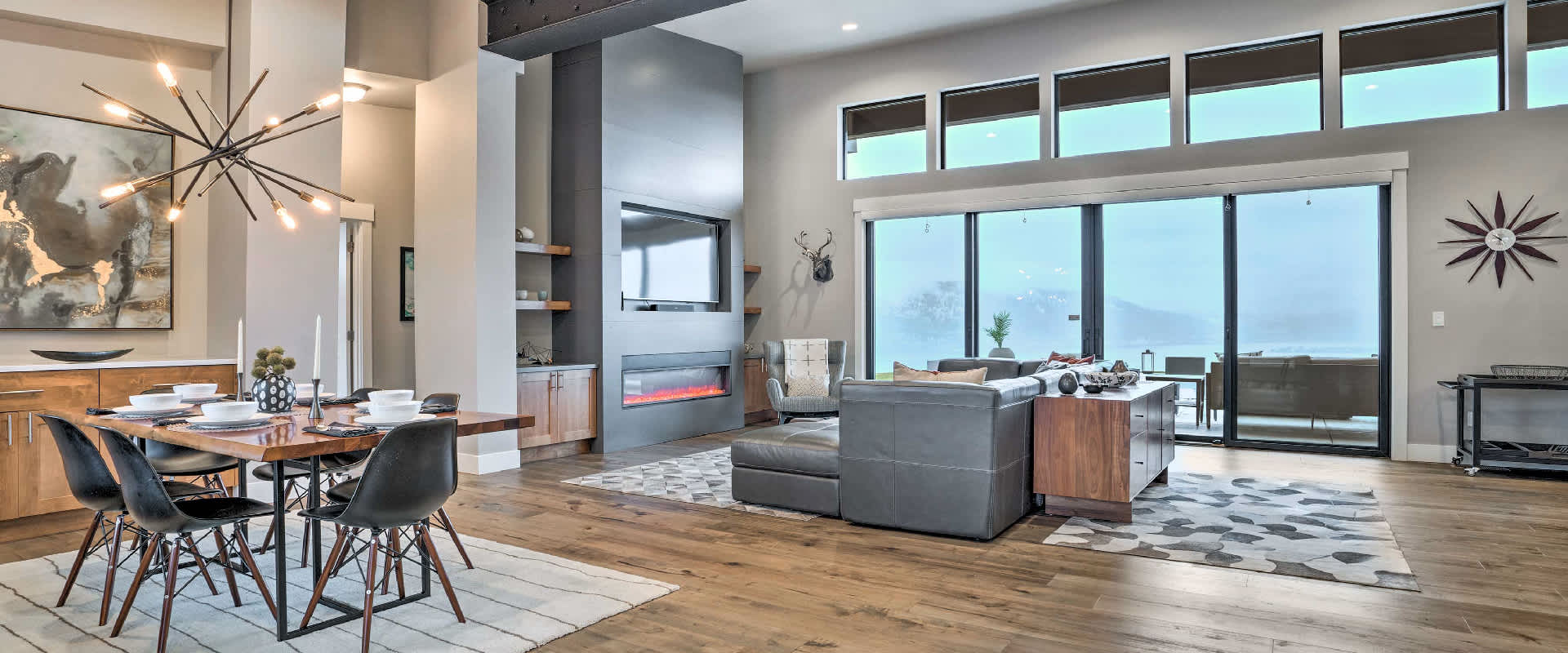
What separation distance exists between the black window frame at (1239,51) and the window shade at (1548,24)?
1273mm

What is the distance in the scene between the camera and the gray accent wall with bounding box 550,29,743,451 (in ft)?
23.1

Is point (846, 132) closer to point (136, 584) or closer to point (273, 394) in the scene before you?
point (273, 394)

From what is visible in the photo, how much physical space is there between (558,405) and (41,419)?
3.11 meters

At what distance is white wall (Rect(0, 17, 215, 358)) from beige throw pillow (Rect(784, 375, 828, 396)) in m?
4.50

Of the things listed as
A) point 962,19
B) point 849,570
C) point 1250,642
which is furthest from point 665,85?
point 1250,642

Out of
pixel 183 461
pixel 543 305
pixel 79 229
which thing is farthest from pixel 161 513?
pixel 543 305

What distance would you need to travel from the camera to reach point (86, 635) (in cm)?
288

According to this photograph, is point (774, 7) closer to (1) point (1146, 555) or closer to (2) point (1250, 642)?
(1) point (1146, 555)

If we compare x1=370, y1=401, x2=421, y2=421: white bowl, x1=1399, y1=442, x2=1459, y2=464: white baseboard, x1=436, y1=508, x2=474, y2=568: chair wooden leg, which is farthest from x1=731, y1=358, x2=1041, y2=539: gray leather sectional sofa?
x1=1399, y1=442, x2=1459, y2=464: white baseboard

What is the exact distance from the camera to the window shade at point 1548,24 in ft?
19.9

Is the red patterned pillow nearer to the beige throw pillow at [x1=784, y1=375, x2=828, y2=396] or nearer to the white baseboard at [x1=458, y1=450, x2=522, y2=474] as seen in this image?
the beige throw pillow at [x1=784, y1=375, x2=828, y2=396]

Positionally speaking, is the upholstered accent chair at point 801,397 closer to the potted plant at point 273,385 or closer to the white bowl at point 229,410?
the potted plant at point 273,385

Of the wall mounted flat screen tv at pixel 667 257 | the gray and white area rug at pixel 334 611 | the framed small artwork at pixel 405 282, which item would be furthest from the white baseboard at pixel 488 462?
the gray and white area rug at pixel 334 611

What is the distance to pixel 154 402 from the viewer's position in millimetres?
3330
